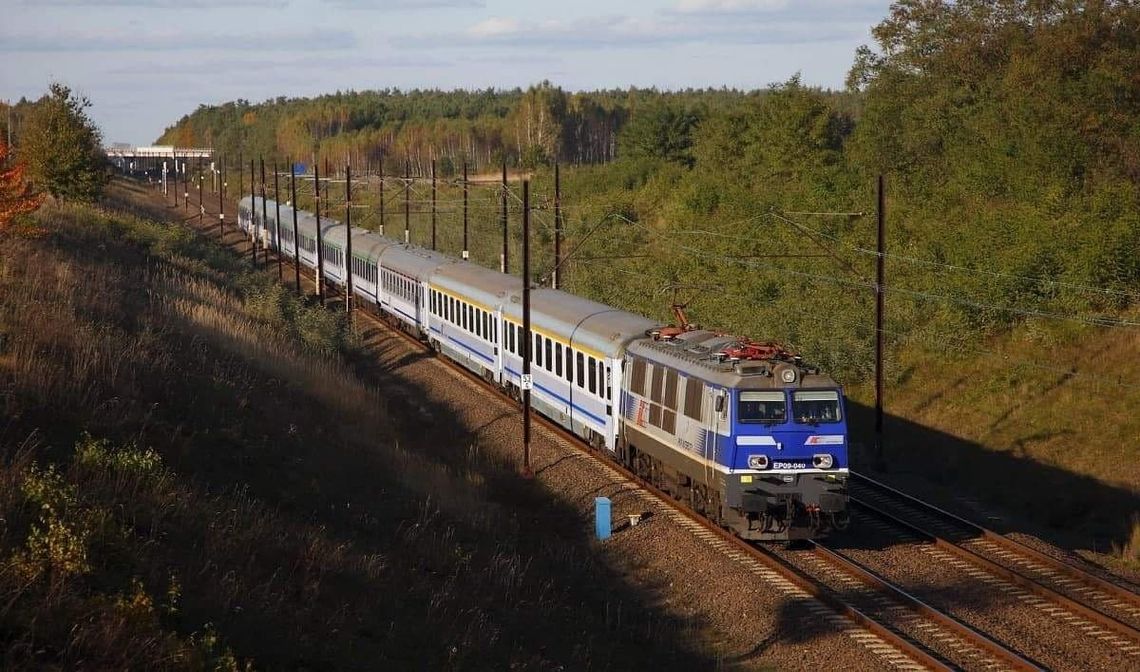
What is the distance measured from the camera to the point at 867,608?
54.3 ft

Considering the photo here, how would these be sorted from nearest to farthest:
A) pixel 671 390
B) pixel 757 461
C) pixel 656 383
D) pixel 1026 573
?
pixel 1026 573 < pixel 757 461 < pixel 671 390 < pixel 656 383

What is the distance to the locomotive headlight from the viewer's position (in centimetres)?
1872

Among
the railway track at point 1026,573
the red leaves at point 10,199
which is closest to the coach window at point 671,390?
the railway track at point 1026,573

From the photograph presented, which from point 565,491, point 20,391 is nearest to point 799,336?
point 565,491

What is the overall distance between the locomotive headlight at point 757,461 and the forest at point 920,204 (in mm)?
7448

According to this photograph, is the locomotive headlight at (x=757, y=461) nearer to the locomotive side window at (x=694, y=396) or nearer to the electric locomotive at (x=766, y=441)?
the electric locomotive at (x=766, y=441)

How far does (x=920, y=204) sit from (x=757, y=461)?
106 feet

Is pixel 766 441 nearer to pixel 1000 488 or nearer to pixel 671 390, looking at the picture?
pixel 671 390

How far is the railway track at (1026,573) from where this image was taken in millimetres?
15766

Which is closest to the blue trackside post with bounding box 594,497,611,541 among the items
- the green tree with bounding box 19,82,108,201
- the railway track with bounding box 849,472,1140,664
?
the railway track with bounding box 849,472,1140,664

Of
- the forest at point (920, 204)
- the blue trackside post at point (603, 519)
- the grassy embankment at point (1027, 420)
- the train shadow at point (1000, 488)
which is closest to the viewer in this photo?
the blue trackside post at point (603, 519)

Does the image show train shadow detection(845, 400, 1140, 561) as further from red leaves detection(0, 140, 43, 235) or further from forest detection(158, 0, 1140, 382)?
red leaves detection(0, 140, 43, 235)

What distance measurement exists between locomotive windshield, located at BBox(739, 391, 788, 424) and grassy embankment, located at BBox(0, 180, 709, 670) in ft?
10.7

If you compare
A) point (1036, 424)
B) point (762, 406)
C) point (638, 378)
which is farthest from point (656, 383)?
point (1036, 424)
